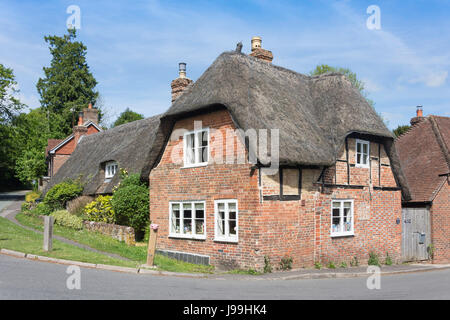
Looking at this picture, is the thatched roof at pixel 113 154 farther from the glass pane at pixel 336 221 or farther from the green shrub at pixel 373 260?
the green shrub at pixel 373 260

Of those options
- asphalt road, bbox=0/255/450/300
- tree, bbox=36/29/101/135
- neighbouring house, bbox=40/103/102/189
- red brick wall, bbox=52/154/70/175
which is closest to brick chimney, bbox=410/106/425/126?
asphalt road, bbox=0/255/450/300

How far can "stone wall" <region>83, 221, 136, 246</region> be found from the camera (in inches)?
748

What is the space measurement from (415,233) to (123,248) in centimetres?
1258

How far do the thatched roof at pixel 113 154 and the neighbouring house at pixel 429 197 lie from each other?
464 inches

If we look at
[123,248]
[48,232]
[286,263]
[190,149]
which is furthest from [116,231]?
[286,263]

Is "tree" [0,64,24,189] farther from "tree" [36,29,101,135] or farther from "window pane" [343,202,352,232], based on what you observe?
"window pane" [343,202,352,232]

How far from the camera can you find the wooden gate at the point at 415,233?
19.8 m

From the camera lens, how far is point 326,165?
15.6 m

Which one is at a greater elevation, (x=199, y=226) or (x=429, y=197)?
(x=429, y=197)

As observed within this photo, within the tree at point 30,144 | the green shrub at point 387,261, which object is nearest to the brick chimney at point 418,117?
the green shrub at point 387,261

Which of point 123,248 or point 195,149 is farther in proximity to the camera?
point 123,248

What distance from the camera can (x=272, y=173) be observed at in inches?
570

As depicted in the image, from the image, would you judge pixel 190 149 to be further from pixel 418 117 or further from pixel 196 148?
pixel 418 117

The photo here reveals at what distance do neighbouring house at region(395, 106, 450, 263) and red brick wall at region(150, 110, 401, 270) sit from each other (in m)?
1.60
